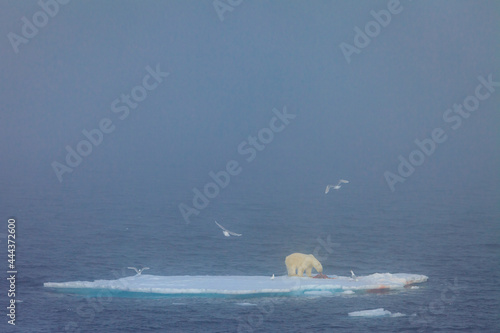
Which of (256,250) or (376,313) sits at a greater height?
(256,250)

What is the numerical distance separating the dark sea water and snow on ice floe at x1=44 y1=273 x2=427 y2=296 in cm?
84

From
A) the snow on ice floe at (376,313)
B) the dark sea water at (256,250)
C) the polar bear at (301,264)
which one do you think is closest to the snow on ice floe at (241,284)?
the polar bear at (301,264)

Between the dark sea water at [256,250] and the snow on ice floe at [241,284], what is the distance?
0.84 m

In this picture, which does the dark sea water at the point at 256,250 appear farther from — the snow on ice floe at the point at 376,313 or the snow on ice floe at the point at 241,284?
the snow on ice floe at the point at 241,284

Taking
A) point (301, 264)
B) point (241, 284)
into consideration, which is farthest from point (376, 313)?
point (241, 284)

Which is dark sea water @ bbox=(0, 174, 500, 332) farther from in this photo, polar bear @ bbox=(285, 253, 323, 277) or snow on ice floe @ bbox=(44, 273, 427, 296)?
polar bear @ bbox=(285, 253, 323, 277)

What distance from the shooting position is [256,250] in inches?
3157

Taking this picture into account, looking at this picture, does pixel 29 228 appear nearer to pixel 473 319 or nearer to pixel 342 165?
pixel 473 319

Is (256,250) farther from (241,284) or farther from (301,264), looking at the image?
(241,284)

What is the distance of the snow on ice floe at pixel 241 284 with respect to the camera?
60.1 meters

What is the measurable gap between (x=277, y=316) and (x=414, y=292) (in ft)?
35.3

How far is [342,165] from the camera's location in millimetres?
194125

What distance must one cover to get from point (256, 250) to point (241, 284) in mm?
18262

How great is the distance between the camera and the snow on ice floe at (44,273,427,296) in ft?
197
